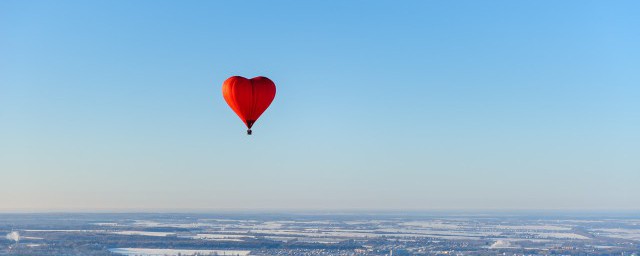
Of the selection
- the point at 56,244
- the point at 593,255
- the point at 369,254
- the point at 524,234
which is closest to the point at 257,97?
the point at 369,254

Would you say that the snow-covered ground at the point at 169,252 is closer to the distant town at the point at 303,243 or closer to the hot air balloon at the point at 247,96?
the distant town at the point at 303,243

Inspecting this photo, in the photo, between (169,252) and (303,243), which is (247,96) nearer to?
(169,252)

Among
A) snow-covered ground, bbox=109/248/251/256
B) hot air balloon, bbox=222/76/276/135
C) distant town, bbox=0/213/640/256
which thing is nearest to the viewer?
hot air balloon, bbox=222/76/276/135

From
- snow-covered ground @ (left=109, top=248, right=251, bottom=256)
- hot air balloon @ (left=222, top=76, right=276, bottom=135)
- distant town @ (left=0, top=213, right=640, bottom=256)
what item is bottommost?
snow-covered ground @ (left=109, top=248, right=251, bottom=256)

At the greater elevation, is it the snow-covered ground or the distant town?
the distant town

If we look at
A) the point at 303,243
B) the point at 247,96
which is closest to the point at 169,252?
the point at 303,243

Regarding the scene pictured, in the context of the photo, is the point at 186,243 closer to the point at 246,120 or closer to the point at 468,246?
the point at 468,246

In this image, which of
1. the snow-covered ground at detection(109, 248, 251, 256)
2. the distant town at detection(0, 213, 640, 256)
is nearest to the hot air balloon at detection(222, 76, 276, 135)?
the distant town at detection(0, 213, 640, 256)

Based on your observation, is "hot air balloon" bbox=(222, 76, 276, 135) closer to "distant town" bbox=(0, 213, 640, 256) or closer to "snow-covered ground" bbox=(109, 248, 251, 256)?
"distant town" bbox=(0, 213, 640, 256)
